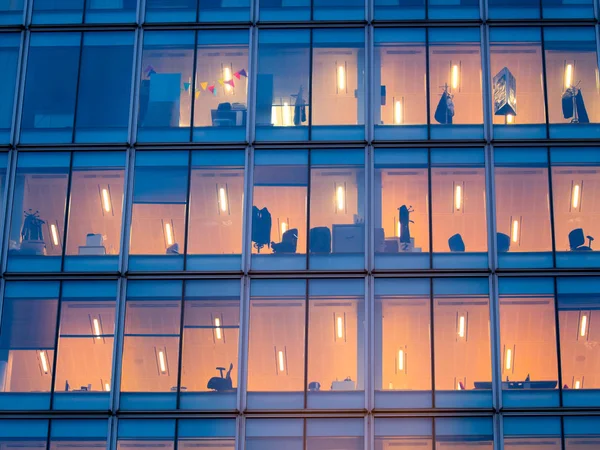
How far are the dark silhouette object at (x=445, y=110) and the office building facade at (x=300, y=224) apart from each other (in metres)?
0.06

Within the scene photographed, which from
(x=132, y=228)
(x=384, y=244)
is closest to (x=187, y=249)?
(x=132, y=228)

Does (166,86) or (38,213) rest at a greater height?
(166,86)

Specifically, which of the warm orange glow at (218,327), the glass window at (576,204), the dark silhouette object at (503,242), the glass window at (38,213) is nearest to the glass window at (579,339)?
the glass window at (576,204)

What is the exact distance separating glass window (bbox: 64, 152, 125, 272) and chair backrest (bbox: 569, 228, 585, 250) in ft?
42.7

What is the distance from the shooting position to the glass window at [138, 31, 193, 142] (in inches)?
1087

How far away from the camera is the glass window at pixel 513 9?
2825 cm

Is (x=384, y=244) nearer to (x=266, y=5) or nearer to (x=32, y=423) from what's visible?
(x=266, y=5)

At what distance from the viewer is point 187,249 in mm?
26547

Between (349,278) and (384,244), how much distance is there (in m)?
1.41

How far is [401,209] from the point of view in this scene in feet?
87.5

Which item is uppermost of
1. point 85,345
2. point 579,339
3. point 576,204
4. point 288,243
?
point 576,204

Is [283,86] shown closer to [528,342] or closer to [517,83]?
[517,83]

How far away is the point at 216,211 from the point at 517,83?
9839 mm

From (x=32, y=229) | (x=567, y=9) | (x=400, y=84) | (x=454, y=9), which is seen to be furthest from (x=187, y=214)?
(x=567, y=9)
